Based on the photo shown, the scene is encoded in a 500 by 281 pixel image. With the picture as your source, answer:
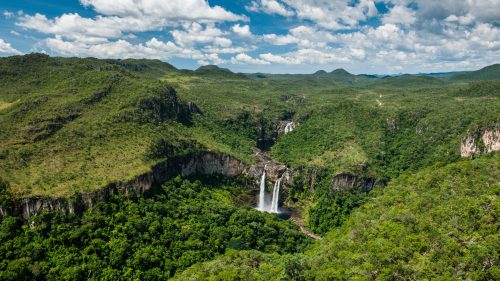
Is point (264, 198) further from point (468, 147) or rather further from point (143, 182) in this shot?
point (468, 147)

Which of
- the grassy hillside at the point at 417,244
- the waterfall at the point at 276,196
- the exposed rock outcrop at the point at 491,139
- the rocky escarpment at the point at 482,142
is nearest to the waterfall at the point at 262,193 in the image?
the waterfall at the point at 276,196

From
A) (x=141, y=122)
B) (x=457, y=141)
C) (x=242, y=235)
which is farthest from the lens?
(x=457, y=141)

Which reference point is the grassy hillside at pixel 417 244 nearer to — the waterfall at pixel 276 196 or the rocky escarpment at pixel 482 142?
the rocky escarpment at pixel 482 142

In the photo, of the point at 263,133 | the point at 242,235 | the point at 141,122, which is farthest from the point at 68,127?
the point at 263,133

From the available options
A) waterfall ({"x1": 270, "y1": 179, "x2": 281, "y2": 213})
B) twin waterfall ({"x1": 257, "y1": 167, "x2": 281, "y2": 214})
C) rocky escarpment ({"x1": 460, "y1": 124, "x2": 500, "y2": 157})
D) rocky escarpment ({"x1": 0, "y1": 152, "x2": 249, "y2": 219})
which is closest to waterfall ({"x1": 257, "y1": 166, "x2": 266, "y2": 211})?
twin waterfall ({"x1": 257, "y1": 167, "x2": 281, "y2": 214})

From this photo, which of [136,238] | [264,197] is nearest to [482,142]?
[264,197]

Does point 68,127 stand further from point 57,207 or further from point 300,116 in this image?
point 300,116
